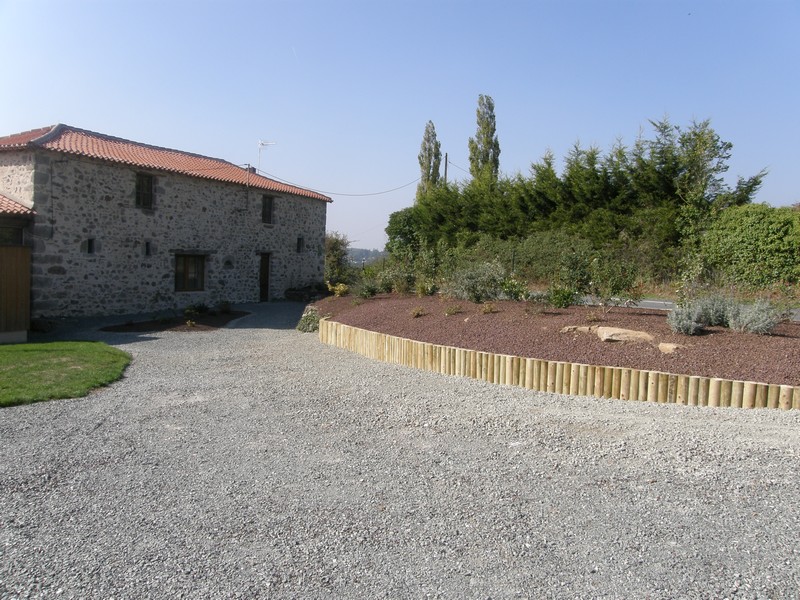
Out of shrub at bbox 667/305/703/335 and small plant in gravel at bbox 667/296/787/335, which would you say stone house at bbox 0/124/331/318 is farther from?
small plant in gravel at bbox 667/296/787/335

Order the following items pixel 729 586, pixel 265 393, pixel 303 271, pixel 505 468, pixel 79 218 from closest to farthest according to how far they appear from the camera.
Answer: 1. pixel 729 586
2. pixel 505 468
3. pixel 265 393
4. pixel 79 218
5. pixel 303 271

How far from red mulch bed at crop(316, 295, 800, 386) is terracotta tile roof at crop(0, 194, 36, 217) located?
8320 mm

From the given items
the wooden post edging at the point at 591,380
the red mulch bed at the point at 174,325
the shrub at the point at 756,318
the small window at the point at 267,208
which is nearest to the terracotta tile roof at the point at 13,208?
the red mulch bed at the point at 174,325

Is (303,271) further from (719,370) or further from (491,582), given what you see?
(491,582)

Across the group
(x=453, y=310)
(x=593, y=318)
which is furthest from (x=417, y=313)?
(x=593, y=318)

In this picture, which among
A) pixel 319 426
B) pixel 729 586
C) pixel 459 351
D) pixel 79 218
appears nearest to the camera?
pixel 729 586

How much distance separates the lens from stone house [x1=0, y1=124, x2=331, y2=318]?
1491cm

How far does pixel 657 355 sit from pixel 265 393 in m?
5.15

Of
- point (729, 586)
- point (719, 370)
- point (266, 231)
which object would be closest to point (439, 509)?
point (729, 586)

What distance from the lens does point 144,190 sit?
17.7m

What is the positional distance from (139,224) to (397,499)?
51.7 ft

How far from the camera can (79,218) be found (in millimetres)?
15750

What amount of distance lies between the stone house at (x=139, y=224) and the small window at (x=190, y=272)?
3cm

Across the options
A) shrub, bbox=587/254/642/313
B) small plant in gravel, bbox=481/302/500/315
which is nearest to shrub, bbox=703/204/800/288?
shrub, bbox=587/254/642/313
